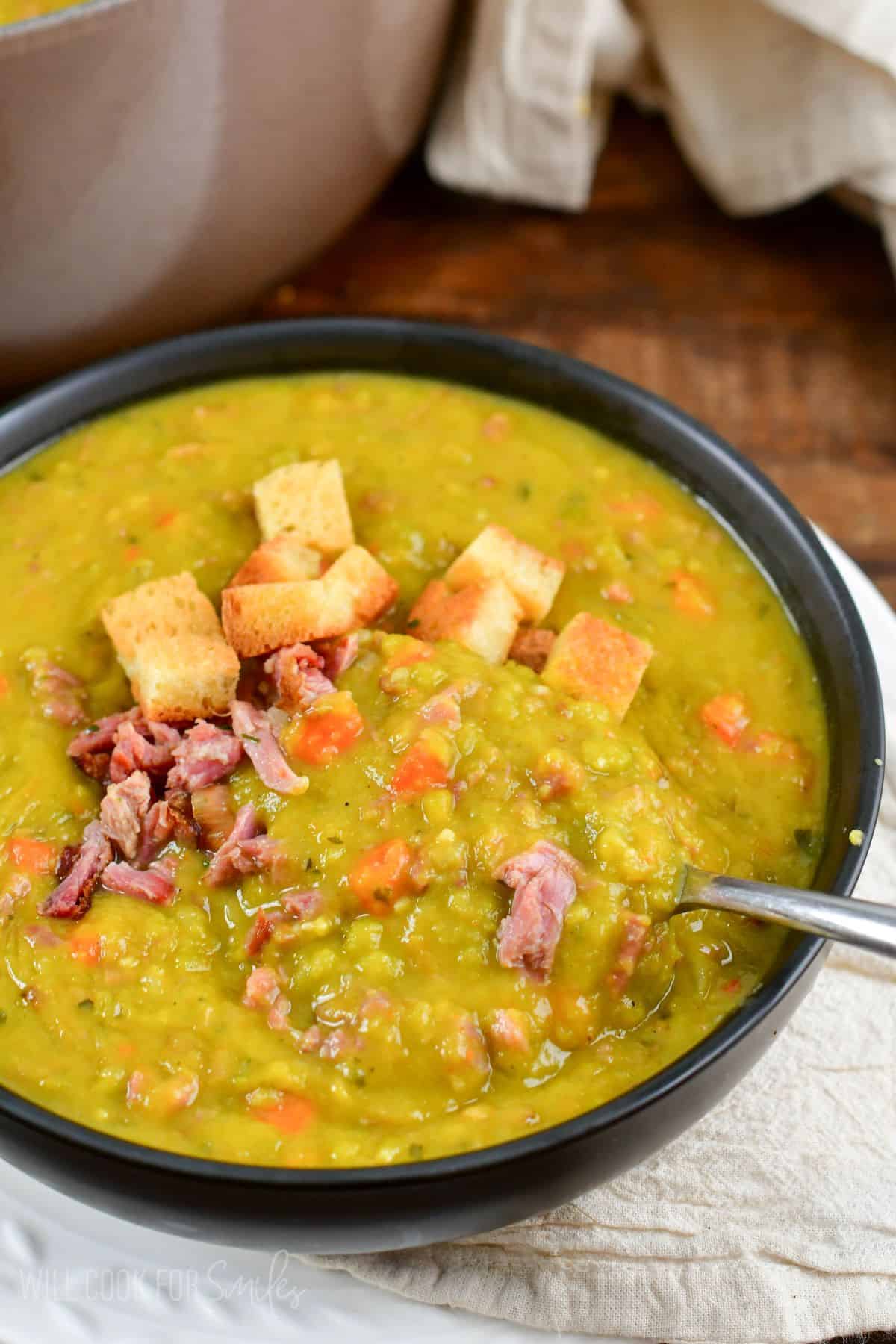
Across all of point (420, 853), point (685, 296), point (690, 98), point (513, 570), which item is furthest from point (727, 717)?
point (690, 98)

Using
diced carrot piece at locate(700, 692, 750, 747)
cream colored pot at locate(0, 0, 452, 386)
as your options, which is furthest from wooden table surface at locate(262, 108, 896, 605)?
diced carrot piece at locate(700, 692, 750, 747)

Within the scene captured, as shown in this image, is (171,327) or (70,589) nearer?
(70,589)

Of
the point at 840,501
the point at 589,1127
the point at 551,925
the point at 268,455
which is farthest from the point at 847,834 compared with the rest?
the point at 840,501

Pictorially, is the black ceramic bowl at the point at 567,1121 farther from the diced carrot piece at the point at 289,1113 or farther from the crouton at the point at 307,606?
the crouton at the point at 307,606

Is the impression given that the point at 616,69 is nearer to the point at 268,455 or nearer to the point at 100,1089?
the point at 268,455

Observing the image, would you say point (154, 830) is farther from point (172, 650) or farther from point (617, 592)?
point (617, 592)

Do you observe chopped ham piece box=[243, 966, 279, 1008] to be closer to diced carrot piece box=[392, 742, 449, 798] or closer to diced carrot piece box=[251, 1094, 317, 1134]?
diced carrot piece box=[251, 1094, 317, 1134]
